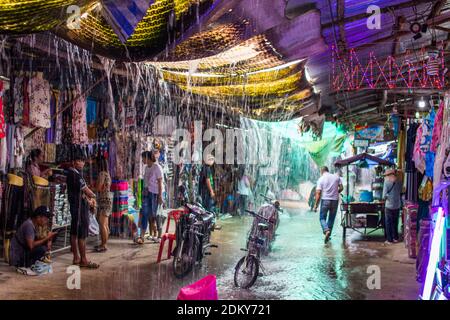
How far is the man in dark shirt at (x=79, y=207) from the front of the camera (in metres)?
7.09

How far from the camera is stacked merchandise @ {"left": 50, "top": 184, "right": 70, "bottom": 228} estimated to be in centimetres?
770

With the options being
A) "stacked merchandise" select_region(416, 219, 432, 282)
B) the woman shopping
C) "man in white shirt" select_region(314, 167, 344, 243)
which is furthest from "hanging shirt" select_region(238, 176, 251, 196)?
"stacked merchandise" select_region(416, 219, 432, 282)

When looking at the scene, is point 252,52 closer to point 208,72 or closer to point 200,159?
point 208,72

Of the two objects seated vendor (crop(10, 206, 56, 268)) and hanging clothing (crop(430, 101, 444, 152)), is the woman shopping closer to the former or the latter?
seated vendor (crop(10, 206, 56, 268))

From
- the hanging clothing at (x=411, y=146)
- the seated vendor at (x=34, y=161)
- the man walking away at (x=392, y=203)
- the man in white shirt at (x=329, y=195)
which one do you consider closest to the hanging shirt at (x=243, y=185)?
the man in white shirt at (x=329, y=195)

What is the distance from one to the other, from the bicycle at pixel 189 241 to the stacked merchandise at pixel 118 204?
2.55m

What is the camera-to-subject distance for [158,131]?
36.0 ft

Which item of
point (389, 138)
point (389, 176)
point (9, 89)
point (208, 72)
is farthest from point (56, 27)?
point (389, 138)

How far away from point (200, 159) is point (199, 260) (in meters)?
5.87

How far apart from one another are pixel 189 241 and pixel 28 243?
235 cm

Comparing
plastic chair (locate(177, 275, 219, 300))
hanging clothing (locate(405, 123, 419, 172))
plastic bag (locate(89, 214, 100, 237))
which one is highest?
hanging clothing (locate(405, 123, 419, 172))

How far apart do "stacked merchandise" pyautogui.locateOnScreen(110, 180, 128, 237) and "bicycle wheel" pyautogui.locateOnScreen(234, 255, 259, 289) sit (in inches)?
147

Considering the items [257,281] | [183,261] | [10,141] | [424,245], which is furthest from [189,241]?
[424,245]

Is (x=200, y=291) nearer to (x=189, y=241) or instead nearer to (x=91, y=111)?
(x=189, y=241)
